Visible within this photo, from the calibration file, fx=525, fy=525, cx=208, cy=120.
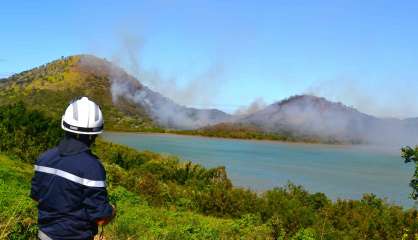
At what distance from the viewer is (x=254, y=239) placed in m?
12.5

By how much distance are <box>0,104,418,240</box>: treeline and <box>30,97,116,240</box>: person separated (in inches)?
431

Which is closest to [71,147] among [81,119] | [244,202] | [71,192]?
[81,119]

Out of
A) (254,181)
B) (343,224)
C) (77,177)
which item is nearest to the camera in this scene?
(77,177)

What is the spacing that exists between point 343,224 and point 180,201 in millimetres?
9003

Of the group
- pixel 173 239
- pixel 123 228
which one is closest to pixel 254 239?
pixel 173 239

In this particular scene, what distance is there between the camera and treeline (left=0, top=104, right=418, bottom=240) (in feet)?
78.5

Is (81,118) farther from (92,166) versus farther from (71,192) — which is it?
(71,192)

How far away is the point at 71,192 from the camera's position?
370cm

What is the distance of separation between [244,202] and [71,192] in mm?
27674

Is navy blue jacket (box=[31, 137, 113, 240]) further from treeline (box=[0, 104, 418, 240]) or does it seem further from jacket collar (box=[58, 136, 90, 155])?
treeline (box=[0, 104, 418, 240])

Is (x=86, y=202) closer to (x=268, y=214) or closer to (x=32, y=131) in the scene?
(x=268, y=214)

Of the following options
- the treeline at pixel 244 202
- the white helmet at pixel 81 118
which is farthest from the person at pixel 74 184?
the treeline at pixel 244 202

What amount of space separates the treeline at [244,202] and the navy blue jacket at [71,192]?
10937 mm

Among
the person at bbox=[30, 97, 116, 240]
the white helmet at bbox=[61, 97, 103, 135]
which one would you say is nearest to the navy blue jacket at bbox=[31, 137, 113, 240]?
the person at bbox=[30, 97, 116, 240]
